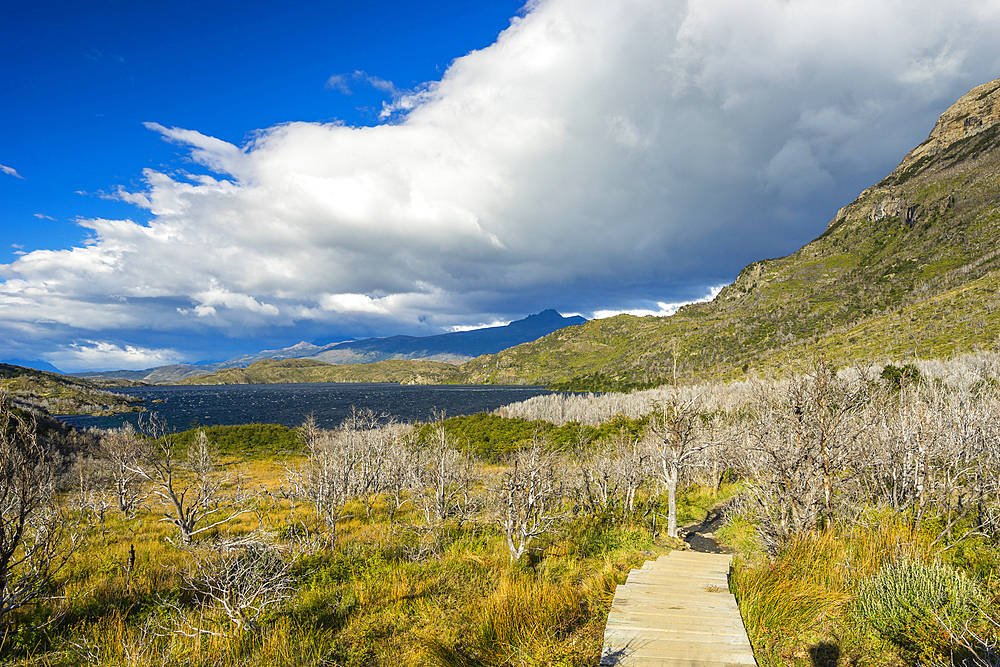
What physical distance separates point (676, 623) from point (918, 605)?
3.72m

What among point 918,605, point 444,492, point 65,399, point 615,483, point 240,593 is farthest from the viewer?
point 65,399

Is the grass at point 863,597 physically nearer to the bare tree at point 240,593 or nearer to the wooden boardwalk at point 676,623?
the wooden boardwalk at point 676,623

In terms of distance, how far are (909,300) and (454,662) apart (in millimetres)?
200735

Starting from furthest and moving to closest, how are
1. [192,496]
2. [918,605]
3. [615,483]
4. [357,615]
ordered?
[192,496] → [615,483] → [357,615] → [918,605]

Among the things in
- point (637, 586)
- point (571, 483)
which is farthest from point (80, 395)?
point (637, 586)

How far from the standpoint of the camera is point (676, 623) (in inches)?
290

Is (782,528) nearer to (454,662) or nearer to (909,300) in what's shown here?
(454,662)

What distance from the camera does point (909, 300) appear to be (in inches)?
5812

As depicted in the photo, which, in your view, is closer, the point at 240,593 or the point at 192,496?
the point at 240,593

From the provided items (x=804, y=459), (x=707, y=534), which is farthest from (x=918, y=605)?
(x=707, y=534)

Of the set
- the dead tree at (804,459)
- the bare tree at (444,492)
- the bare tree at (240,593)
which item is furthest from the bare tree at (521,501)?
the dead tree at (804,459)

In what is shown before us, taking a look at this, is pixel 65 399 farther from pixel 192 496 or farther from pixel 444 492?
pixel 444 492

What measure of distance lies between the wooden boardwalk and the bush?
2154 millimetres

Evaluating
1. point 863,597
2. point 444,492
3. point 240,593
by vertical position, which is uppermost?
point 863,597
